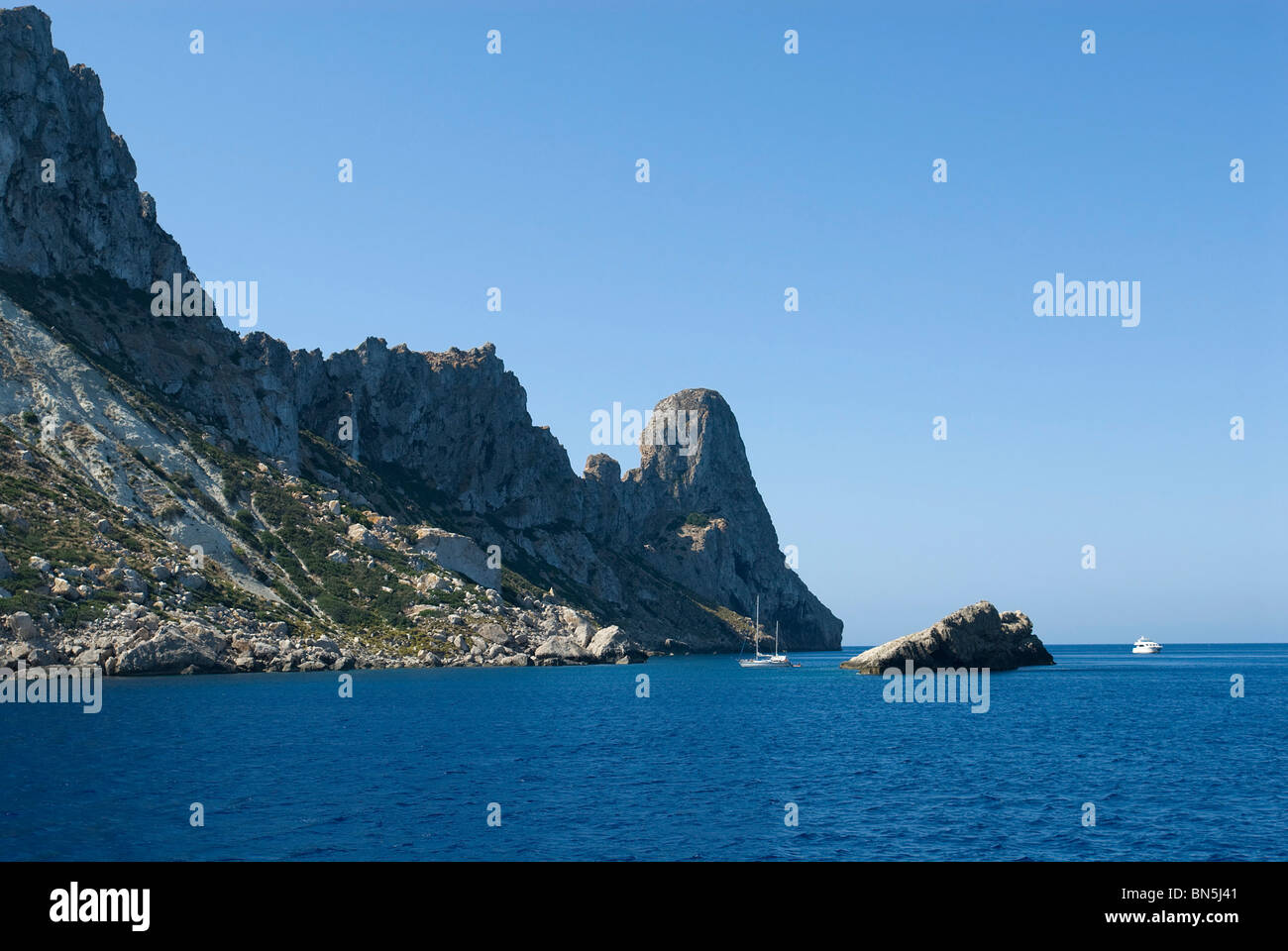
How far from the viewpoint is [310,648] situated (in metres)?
140

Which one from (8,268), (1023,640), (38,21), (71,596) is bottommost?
(1023,640)

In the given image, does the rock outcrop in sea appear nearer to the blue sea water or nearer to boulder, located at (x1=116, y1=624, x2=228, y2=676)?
the blue sea water

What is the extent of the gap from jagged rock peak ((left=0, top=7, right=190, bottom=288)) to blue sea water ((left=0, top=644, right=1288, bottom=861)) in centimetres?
10624

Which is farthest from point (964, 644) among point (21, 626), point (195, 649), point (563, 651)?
point (21, 626)

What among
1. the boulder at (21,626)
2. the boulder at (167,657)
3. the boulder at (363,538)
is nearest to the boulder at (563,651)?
the boulder at (363,538)

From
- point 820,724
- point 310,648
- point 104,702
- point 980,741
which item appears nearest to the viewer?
point 980,741

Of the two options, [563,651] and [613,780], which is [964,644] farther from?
[613,780]

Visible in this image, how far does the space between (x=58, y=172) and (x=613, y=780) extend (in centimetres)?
17405

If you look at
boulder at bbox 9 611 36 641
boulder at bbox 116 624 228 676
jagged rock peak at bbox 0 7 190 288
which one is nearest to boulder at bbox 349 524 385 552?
boulder at bbox 116 624 228 676

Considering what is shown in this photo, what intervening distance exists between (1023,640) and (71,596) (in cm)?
16108
